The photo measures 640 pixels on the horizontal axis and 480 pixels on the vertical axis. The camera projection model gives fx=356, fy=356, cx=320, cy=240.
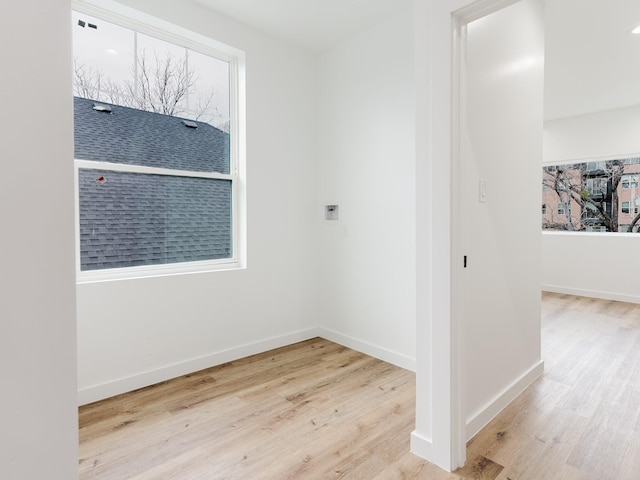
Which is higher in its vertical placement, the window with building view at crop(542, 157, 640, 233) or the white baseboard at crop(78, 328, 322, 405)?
the window with building view at crop(542, 157, 640, 233)

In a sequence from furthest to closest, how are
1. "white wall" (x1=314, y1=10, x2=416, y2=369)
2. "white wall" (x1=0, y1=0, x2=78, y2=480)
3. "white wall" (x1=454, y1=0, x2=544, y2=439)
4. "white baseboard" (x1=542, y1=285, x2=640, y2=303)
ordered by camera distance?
"white baseboard" (x1=542, y1=285, x2=640, y2=303) → "white wall" (x1=314, y1=10, x2=416, y2=369) → "white wall" (x1=454, y1=0, x2=544, y2=439) → "white wall" (x1=0, y1=0, x2=78, y2=480)

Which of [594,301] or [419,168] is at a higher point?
[419,168]

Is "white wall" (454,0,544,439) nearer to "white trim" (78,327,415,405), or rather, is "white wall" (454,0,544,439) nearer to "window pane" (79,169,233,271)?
"white trim" (78,327,415,405)

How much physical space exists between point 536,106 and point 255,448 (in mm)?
2847

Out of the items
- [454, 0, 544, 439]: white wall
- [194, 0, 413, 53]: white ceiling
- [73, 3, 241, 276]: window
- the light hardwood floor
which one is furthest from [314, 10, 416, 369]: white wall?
[73, 3, 241, 276]: window

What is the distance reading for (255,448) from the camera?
6.10 ft

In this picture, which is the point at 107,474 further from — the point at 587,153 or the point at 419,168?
the point at 587,153

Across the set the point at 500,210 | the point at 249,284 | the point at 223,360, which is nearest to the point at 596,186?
the point at 500,210

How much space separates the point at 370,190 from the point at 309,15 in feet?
4.82

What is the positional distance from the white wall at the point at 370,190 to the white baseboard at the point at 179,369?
0.50m

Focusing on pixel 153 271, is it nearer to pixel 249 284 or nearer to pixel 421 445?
pixel 249 284

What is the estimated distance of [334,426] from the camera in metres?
2.05

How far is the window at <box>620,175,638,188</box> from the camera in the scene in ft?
17.0

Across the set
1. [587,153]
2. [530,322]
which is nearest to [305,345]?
[530,322]
